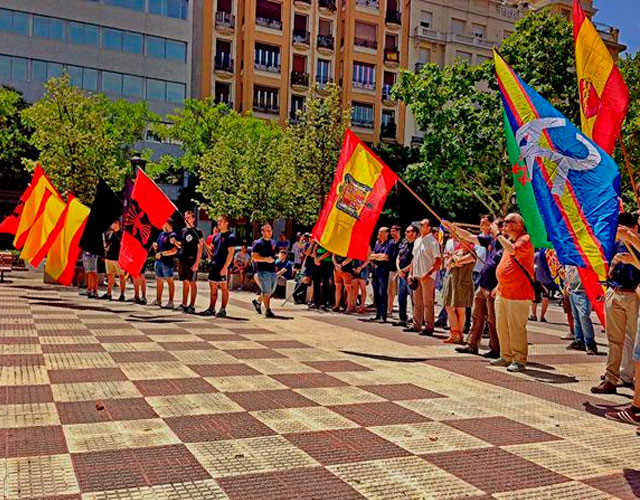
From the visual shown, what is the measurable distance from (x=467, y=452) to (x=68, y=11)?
41.2 metres

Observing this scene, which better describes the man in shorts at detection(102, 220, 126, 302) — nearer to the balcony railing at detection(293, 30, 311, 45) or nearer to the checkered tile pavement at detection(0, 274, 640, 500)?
the checkered tile pavement at detection(0, 274, 640, 500)

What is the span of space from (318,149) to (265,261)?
63.7ft

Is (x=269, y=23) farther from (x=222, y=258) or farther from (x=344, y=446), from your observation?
(x=344, y=446)

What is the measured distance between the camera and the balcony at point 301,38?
4894 centimetres

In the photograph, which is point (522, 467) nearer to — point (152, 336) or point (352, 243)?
point (352, 243)

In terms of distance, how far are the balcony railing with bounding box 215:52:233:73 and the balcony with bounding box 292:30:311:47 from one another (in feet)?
17.0

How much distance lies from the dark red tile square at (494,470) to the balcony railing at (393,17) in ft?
166

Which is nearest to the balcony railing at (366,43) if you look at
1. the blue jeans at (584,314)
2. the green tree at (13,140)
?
the green tree at (13,140)

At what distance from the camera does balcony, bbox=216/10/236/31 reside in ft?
153

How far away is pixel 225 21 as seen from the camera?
153 feet

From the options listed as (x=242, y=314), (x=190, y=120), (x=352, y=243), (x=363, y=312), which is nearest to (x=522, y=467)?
(x=352, y=243)

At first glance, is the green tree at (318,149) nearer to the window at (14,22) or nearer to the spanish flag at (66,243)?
the spanish flag at (66,243)

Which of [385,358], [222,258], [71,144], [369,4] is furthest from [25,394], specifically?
[369,4]

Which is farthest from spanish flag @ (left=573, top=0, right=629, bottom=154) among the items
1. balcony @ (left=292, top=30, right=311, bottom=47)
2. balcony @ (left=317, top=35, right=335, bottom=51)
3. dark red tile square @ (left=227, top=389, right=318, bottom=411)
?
balcony @ (left=317, top=35, right=335, bottom=51)
